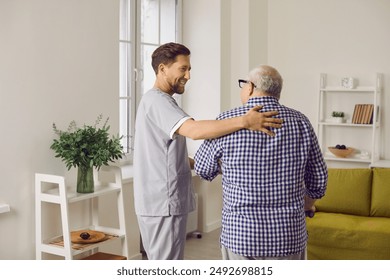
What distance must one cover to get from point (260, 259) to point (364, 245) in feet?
7.60

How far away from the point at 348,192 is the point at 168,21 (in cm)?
243

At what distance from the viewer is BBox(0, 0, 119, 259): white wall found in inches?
138

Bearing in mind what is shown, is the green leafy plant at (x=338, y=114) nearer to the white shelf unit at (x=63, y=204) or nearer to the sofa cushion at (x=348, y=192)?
the sofa cushion at (x=348, y=192)

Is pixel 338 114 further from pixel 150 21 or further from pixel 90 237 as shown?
pixel 90 237

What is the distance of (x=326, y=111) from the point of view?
603cm

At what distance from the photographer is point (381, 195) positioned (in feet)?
15.2

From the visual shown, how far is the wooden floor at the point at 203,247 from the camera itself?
4918 millimetres

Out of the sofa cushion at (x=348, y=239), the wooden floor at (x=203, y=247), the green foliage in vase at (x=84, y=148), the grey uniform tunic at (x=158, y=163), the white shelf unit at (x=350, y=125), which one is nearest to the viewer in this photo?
the grey uniform tunic at (x=158, y=163)

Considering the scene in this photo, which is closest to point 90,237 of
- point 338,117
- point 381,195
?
point 381,195

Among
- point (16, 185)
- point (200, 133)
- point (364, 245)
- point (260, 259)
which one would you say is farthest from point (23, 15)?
point (364, 245)

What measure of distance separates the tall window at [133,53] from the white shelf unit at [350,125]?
68.5 inches

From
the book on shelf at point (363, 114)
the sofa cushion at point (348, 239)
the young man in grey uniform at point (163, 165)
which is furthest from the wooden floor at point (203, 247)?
the young man in grey uniform at point (163, 165)

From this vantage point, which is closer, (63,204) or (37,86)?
(63,204)
